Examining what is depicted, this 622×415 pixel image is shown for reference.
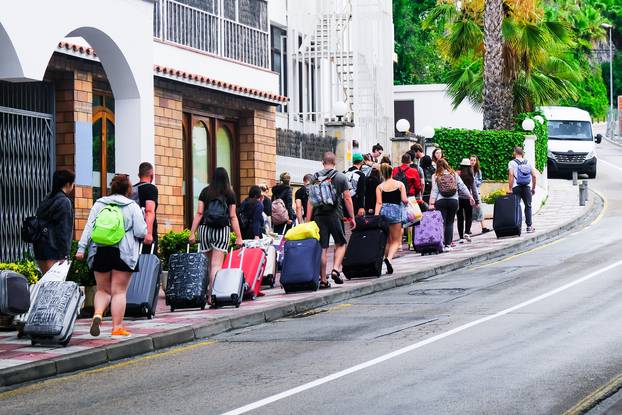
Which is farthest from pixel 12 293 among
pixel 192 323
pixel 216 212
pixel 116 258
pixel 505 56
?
pixel 505 56

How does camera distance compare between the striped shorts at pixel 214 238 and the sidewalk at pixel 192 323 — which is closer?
A: the sidewalk at pixel 192 323

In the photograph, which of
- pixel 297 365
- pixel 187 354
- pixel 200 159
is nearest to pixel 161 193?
pixel 200 159

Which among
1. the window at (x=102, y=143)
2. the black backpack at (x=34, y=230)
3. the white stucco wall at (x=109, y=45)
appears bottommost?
the black backpack at (x=34, y=230)

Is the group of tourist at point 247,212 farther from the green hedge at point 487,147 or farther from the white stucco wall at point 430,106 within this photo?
the white stucco wall at point 430,106

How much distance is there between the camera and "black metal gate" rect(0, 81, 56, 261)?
63.2 feet

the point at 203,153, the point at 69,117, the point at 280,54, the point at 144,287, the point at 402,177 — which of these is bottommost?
the point at 144,287

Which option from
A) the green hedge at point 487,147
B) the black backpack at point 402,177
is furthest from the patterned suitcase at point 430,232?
the green hedge at point 487,147

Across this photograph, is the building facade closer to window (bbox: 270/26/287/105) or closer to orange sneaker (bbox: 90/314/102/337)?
window (bbox: 270/26/287/105)

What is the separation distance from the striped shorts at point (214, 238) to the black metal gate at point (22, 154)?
130 inches

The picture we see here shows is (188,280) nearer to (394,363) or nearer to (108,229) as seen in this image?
(108,229)

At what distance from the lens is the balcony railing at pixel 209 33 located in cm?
2406

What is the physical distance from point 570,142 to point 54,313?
37.6 meters

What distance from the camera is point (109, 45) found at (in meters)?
18.9

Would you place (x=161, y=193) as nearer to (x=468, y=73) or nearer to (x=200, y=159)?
(x=200, y=159)
